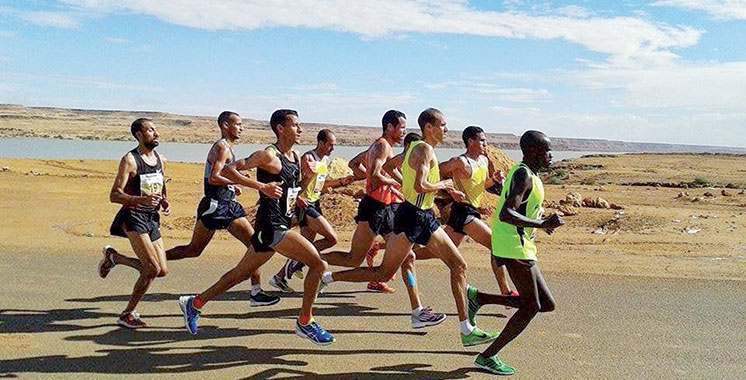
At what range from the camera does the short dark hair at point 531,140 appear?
570 cm

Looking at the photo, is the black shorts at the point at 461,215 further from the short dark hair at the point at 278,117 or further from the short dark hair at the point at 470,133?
the short dark hair at the point at 278,117

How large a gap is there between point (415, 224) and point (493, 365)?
142 cm

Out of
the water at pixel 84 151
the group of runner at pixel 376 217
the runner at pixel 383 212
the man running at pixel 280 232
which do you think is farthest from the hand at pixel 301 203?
the water at pixel 84 151

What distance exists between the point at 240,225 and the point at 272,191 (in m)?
1.69

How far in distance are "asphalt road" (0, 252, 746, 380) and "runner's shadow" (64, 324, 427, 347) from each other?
18 mm

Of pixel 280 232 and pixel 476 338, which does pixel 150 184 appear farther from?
pixel 476 338

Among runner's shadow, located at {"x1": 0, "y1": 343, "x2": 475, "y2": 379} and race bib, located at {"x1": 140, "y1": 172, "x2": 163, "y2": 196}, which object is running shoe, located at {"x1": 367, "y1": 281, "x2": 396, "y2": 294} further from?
race bib, located at {"x1": 140, "y1": 172, "x2": 163, "y2": 196}

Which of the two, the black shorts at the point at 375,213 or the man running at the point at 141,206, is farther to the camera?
the black shorts at the point at 375,213

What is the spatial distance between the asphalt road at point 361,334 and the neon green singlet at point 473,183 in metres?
1.27

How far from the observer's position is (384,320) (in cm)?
739

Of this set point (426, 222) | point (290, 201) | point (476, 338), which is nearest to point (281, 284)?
point (290, 201)

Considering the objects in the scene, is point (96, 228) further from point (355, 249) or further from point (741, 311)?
point (741, 311)

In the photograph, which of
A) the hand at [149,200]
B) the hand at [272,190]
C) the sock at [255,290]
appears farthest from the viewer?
the sock at [255,290]

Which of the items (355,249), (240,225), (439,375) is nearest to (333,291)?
(355,249)
